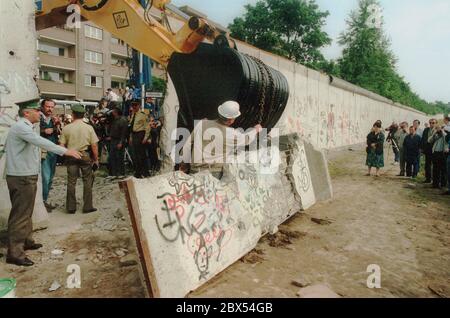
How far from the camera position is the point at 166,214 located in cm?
322

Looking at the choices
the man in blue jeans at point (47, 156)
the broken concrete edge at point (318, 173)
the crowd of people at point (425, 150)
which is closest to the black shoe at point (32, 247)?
the man in blue jeans at point (47, 156)

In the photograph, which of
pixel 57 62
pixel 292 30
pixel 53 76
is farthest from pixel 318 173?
pixel 53 76

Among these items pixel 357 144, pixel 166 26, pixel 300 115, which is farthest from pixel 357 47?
pixel 166 26

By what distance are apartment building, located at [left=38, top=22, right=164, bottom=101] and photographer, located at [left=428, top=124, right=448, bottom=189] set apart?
30204 millimetres

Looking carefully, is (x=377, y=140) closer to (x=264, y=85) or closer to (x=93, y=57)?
(x=264, y=85)

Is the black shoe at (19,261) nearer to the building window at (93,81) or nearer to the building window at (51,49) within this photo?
the building window at (51,49)

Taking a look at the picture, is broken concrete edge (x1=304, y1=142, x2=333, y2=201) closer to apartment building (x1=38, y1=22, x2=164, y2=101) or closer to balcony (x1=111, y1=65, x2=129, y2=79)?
apartment building (x1=38, y1=22, x2=164, y2=101)

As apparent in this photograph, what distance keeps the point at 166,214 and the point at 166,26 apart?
358 centimetres

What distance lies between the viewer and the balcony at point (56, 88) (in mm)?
35281

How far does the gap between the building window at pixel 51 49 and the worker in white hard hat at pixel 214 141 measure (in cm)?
3790

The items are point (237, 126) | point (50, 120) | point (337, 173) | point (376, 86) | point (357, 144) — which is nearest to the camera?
point (237, 126)

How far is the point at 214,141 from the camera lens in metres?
4.55

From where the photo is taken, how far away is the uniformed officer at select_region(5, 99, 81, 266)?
393 cm

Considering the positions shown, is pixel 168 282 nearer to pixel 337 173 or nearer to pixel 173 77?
pixel 173 77
